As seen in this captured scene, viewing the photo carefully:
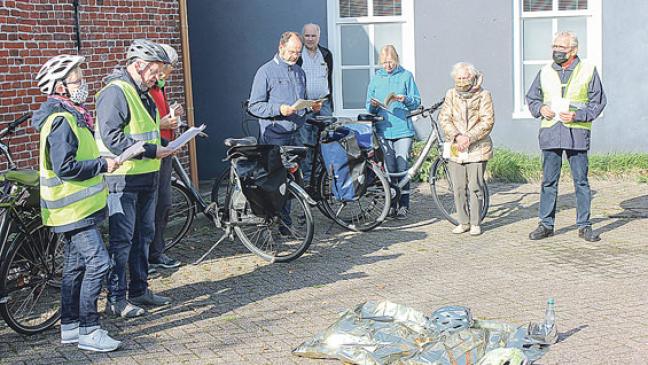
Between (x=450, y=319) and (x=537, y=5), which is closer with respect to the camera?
(x=450, y=319)

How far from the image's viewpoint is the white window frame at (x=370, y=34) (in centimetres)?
1362

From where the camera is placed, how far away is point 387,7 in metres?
13.7

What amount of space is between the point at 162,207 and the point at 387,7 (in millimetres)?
6257

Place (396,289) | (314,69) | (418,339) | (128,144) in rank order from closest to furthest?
(418,339) < (128,144) < (396,289) < (314,69)

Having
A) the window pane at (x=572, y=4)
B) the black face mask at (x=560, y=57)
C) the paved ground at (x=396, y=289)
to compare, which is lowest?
the paved ground at (x=396, y=289)

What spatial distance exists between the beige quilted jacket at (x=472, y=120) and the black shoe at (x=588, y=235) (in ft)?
3.82

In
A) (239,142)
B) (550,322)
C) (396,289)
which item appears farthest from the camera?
(239,142)

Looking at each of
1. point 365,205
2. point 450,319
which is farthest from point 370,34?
point 450,319

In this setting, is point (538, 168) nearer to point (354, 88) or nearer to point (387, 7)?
point (354, 88)

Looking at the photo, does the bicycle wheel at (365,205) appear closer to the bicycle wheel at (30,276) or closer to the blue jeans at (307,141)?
the blue jeans at (307,141)

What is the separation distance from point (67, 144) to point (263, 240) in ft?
10.2

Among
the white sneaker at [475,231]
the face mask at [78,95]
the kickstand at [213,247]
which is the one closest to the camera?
the face mask at [78,95]

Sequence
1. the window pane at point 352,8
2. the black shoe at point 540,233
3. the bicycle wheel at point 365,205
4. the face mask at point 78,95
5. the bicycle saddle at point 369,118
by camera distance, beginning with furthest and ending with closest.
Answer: the window pane at point 352,8 → the bicycle saddle at point 369,118 → the bicycle wheel at point 365,205 → the black shoe at point 540,233 → the face mask at point 78,95

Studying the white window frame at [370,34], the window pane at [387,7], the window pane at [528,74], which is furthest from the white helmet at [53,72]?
the window pane at [528,74]
